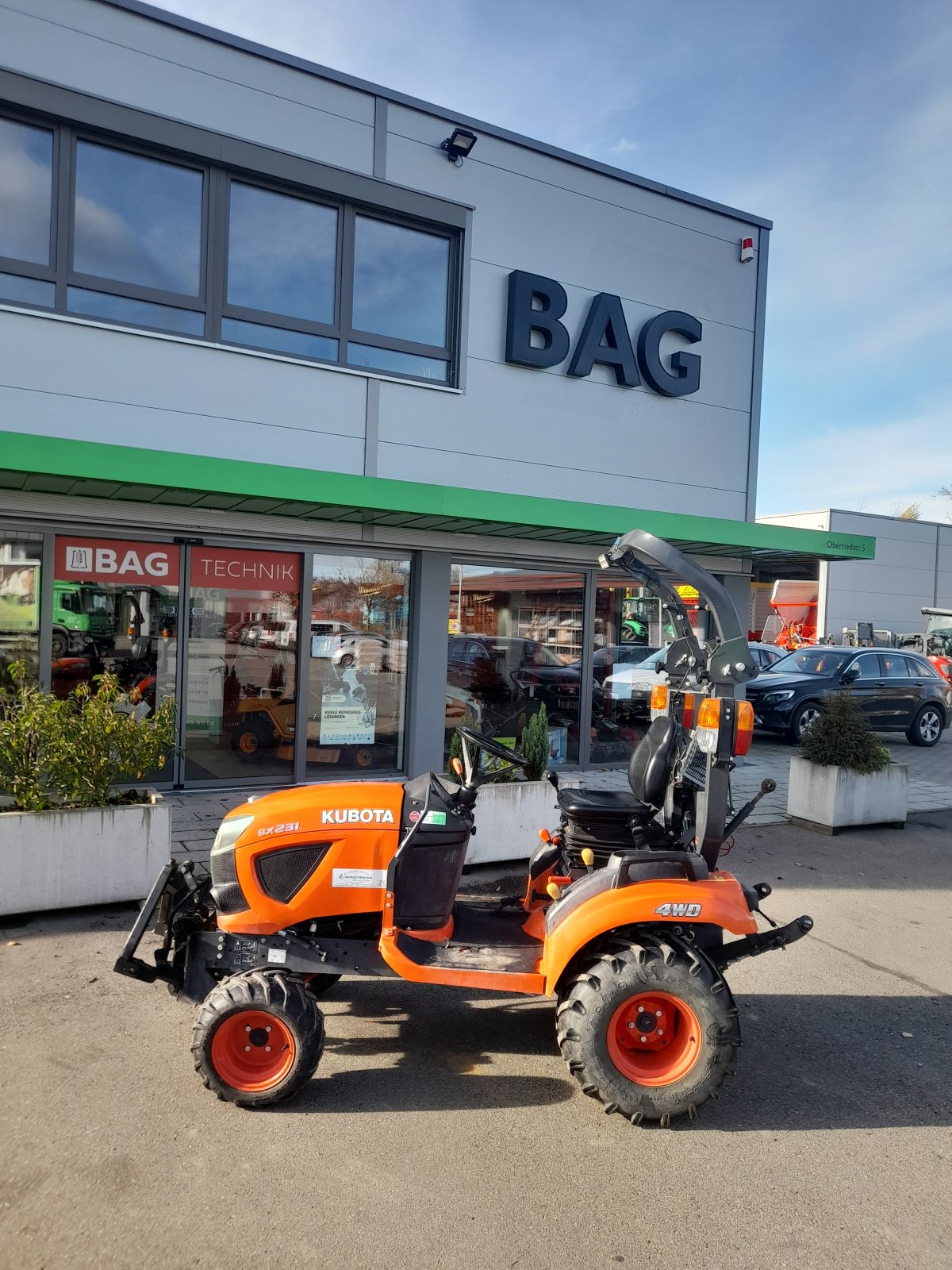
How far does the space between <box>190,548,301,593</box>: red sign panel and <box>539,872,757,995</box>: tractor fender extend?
5754 mm

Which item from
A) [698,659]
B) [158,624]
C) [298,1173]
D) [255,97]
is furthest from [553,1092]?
[255,97]

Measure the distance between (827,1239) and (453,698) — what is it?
711cm

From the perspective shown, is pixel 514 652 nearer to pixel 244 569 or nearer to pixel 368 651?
pixel 368 651

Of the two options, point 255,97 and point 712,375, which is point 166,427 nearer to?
point 255,97

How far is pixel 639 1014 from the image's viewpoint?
Answer: 3.38 m

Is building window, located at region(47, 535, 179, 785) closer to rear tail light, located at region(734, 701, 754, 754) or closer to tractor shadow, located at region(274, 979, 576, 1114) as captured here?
tractor shadow, located at region(274, 979, 576, 1114)

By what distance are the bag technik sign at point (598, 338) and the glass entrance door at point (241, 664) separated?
351cm

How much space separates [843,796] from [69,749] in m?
6.49

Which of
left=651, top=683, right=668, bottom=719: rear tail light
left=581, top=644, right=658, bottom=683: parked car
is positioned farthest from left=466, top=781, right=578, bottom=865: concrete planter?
left=581, top=644, right=658, bottom=683: parked car

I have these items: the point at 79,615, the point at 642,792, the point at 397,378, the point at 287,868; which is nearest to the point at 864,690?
the point at 397,378

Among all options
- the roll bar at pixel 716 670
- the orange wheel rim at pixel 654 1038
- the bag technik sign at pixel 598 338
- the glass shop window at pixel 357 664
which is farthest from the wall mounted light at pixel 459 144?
the orange wheel rim at pixel 654 1038

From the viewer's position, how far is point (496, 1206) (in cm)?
278

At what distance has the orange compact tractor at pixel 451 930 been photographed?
3.25m

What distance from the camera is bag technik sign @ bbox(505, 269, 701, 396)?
31.3 ft
